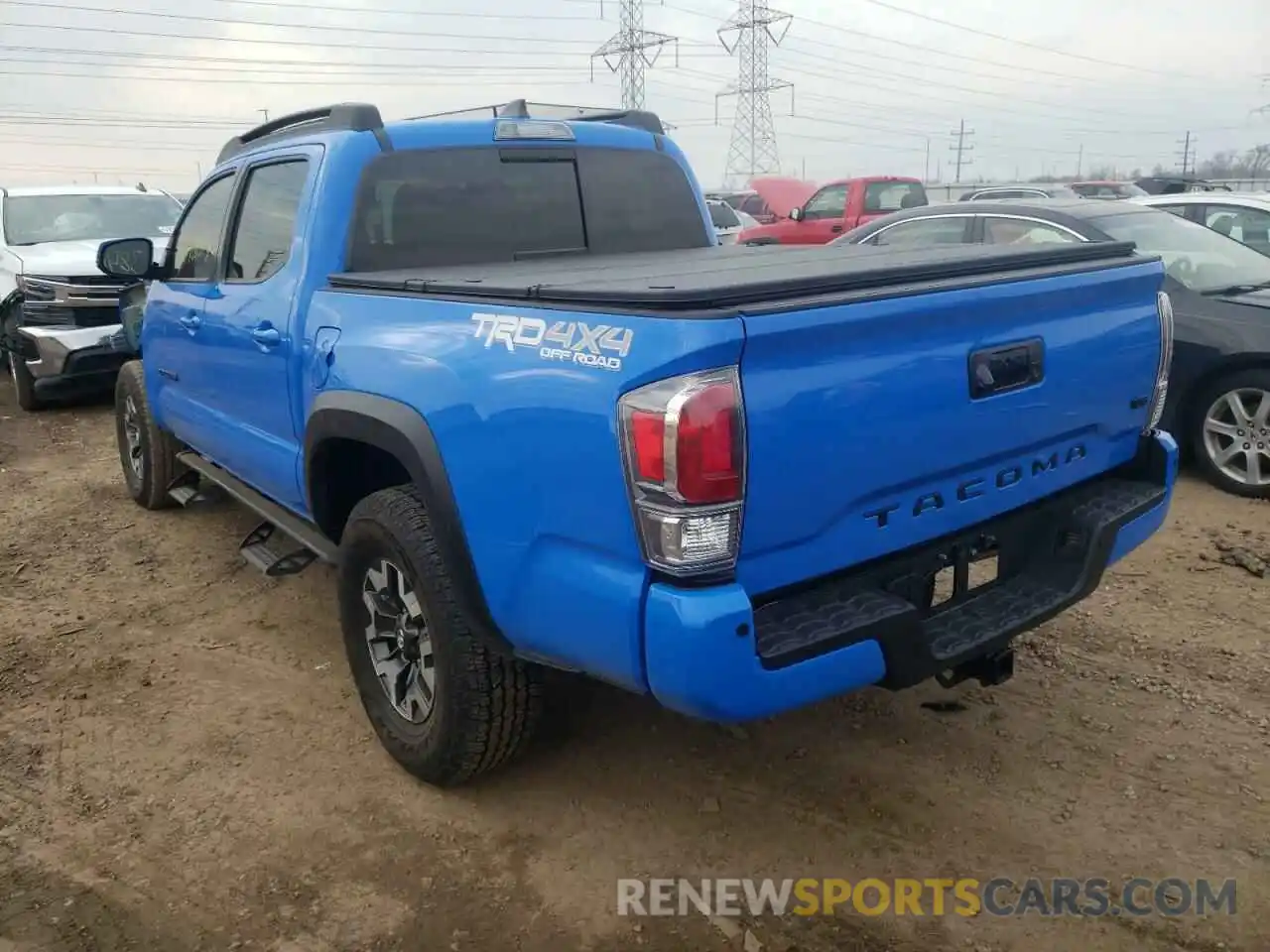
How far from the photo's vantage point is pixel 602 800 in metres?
3.10

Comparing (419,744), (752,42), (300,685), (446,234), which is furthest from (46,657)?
(752,42)

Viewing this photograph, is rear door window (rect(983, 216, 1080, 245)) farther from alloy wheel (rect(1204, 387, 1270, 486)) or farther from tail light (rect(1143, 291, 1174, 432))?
tail light (rect(1143, 291, 1174, 432))

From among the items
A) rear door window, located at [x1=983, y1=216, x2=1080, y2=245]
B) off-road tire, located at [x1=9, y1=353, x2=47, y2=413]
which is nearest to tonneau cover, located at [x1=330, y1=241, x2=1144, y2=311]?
rear door window, located at [x1=983, y1=216, x2=1080, y2=245]

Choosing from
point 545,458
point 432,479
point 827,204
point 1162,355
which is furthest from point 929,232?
point 827,204

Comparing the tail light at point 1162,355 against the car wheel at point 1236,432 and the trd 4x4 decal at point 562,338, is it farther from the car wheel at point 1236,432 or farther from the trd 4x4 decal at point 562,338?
the car wheel at point 1236,432

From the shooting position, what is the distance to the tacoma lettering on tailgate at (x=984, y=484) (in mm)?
2439

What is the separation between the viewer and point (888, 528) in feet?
8.04

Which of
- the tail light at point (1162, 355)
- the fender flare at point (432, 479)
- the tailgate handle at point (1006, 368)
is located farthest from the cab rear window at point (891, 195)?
the fender flare at point (432, 479)

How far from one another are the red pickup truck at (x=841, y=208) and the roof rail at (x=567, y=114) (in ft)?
36.7

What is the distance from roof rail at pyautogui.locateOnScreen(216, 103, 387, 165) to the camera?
362cm

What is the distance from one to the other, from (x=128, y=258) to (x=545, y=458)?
3603 millimetres

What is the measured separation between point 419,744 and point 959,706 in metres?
1.85

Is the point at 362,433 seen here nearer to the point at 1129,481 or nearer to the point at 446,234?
the point at 446,234

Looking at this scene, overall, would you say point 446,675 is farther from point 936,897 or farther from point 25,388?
point 25,388
